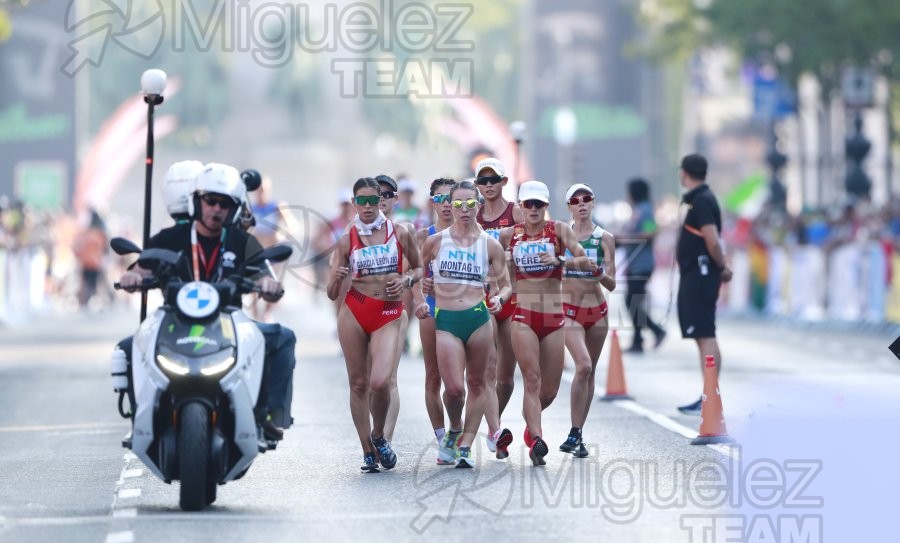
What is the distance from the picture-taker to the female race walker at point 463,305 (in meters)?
13.4

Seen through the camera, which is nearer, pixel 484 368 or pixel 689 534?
pixel 689 534

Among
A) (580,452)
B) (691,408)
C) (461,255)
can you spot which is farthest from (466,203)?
(691,408)

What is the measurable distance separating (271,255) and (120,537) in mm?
1948

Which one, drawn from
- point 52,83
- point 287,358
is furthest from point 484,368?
point 52,83

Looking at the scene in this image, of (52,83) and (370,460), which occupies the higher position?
(52,83)

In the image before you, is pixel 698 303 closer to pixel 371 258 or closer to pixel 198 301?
pixel 371 258

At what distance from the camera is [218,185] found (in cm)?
1184

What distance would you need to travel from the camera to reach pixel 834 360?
80.7ft

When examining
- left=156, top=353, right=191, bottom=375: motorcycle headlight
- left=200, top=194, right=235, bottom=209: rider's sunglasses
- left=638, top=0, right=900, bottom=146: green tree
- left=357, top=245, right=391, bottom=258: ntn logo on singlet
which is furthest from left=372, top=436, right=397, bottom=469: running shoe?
left=638, top=0, right=900, bottom=146: green tree

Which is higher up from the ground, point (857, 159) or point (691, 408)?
point (857, 159)

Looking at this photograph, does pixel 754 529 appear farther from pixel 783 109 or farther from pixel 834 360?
pixel 783 109

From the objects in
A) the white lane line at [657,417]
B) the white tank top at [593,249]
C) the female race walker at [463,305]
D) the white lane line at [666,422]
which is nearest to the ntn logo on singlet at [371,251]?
the female race walker at [463,305]

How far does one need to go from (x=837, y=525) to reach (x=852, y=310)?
20911 millimetres

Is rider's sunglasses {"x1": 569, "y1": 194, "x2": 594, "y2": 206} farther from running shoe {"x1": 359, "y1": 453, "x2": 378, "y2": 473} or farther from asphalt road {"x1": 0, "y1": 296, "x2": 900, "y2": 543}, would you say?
running shoe {"x1": 359, "y1": 453, "x2": 378, "y2": 473}
